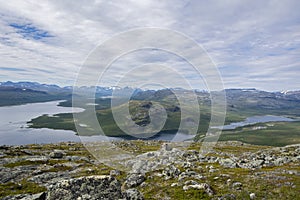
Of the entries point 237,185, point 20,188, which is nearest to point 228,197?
point 237,185

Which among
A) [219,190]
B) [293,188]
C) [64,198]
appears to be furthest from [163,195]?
[293,188]

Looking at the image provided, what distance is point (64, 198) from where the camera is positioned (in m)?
18.2

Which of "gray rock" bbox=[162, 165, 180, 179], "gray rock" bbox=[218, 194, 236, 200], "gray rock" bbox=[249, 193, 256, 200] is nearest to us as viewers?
"gray rock" bbox=[249, 193, 256, 200]

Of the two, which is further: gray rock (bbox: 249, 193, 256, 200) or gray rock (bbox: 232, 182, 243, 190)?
gray rock (bbox: 232, 182, 243, 190)

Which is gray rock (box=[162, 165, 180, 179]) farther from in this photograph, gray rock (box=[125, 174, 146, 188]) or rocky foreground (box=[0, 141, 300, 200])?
gray rock (box=[125, 174, 146, 188])

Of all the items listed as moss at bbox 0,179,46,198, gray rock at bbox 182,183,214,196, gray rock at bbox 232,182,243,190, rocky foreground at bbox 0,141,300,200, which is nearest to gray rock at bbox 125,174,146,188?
Result: rocky foreground at bbox 0,141,300,200

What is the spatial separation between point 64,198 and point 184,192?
14837 mm

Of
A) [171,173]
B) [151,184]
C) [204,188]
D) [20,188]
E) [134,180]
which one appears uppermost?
[204,188]

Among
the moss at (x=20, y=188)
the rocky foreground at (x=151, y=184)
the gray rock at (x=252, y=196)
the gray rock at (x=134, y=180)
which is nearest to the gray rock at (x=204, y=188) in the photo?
the rocky foreground at (x=151, y=184)

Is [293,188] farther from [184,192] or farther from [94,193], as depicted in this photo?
[94,193]

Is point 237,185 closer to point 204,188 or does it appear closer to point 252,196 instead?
point 252,196

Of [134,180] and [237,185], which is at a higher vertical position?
[237,185]

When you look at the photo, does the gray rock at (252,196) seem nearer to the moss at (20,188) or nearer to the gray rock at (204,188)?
the gray rock at (204,188)

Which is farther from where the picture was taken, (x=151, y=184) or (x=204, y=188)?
(x=151, y=184)
